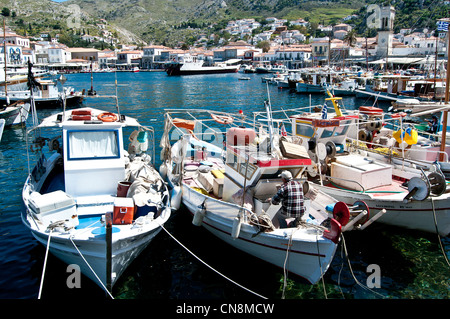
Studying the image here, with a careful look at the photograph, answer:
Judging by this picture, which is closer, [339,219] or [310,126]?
[339,219]

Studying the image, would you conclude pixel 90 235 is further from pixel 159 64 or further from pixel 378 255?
pixel 159 64

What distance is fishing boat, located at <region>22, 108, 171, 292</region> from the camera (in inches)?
353

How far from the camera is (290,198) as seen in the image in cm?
920

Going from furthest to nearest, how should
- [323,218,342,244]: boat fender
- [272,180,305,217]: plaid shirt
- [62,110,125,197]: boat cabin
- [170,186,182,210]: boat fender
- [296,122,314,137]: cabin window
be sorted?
[296,122,314,137]: cabin window, [170,186,182,210]: boat fender, [62,110,125,197]: boat cabin, [272,180,305,217]: plaid shirt, [323,218,342,244]: boat fender

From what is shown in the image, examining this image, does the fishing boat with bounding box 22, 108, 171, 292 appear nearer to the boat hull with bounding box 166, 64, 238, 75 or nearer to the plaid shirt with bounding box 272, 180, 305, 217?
the plaid shirt with bounding box 272, 180, 305, 217

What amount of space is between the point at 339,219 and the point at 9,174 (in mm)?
18392

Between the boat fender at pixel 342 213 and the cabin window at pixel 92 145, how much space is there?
7.25 metres

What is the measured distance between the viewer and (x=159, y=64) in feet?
545

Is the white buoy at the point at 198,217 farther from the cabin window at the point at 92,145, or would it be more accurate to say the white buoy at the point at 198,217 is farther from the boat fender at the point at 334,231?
the boat fender at the point at 334,231

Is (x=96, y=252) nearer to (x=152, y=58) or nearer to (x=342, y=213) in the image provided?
(x=342, y=213)

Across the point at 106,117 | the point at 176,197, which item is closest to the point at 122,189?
the point at 176,197

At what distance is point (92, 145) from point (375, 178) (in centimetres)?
1025

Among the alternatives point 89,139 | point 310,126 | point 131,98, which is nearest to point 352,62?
point 131,98

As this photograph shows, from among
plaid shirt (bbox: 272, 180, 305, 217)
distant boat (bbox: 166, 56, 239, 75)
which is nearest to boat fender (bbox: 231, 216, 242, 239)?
plaid shirt (bbox: 272, 180, 305, 217)
